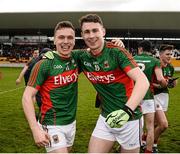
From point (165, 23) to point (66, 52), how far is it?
1747 inches

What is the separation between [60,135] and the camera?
14.5ft

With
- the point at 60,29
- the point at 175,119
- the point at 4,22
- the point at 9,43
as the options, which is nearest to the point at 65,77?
the point at 60,29

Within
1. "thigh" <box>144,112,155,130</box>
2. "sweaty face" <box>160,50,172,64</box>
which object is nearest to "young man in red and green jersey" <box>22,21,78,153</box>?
"thigh" <box>144,112,155,130</box>

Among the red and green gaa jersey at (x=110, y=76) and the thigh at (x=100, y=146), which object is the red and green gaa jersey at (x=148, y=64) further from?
the thigh at (x=100, y=146)

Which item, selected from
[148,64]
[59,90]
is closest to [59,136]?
[59,90]

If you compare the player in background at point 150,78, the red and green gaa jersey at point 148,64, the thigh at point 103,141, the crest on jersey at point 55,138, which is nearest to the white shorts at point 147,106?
the player in background at point 150,78

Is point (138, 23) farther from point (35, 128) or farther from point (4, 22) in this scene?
point (35, 128)

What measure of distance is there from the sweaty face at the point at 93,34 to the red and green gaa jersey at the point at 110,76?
144mm

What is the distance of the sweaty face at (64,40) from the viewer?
4.47 meters

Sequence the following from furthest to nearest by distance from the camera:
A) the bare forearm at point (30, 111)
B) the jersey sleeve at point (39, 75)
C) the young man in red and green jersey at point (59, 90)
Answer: the young man in red and green jersey at point (59, 90) → the jersey sleeve at point (39, 75) → the bare forearm at point (30, 111)

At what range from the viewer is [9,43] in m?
62.7

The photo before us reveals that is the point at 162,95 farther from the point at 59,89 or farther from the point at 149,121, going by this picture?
the point at 59,89

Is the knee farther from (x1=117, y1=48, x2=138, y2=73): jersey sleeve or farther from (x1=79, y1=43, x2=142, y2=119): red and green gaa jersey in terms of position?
(x1=117, y1=48, x2=138, y2=73): jersey sleeve

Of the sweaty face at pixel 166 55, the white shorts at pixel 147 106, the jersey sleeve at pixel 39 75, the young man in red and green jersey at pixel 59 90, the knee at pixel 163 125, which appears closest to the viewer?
the jersey sleeve at pixel 39 75
